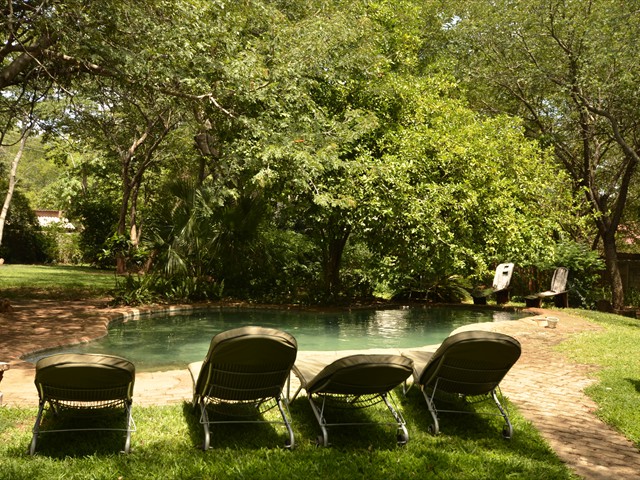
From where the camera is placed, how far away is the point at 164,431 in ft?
15.5

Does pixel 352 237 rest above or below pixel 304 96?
below

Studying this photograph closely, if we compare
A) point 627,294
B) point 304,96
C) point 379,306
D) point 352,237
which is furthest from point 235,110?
point 627,294

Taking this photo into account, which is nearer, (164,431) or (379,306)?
(164,431)

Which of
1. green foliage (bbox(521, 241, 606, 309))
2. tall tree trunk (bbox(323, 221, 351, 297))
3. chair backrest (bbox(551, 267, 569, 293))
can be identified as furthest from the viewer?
green foliage (bbox(521, 241, 606, 309))

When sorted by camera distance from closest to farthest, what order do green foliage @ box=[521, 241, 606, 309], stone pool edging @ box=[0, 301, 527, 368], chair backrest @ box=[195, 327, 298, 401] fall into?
1. chair backrest @ box=[195, 327, 298, 401]
2. stone pool edging @ box=[0, 301, 527, 368]
3. green foliage @ box=[521, 241, 606, 309]

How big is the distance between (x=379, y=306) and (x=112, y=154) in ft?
48.9

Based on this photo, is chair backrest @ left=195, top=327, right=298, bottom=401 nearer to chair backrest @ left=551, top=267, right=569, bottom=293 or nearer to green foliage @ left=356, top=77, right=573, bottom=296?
green foliage @ left=356, top=77, right=573, bottom=296

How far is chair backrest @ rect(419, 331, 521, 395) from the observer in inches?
194

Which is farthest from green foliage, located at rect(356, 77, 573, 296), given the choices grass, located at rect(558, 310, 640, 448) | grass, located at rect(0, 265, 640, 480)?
grass, located at rect(0, 265, 640, 480)

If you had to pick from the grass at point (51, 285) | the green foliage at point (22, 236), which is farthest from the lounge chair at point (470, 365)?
the green foliage at point (22, 236)

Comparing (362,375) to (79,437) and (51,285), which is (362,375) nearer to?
(79,437)

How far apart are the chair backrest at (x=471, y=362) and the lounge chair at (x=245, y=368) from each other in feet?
4.38

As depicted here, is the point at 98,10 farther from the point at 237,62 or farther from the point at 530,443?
the point at 530,443

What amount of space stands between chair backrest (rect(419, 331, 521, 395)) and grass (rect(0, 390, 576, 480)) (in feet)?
1.36
